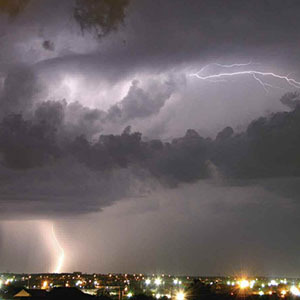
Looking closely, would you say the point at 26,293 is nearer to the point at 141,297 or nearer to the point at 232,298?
the point at 141,297

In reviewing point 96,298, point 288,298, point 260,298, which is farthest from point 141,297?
point 288,298

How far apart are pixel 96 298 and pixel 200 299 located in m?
10.8

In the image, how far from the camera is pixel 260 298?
46.2 m

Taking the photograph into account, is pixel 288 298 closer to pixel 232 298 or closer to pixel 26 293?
pixel 232 298

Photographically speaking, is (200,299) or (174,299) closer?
(200,299)

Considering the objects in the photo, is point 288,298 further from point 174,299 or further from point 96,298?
point 96,298

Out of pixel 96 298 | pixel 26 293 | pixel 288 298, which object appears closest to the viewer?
pixel 96 298

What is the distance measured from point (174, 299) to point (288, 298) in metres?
11.7

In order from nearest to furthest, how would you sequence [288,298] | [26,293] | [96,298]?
[96,298]
[26,293]
[288,298]

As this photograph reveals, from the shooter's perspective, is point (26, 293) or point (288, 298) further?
point (288, 298)

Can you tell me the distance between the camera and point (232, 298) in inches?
1783

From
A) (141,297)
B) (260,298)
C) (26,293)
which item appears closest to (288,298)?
(260,298)

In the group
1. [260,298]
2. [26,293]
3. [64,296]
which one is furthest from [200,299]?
[26,293]

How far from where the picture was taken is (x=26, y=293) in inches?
1769
